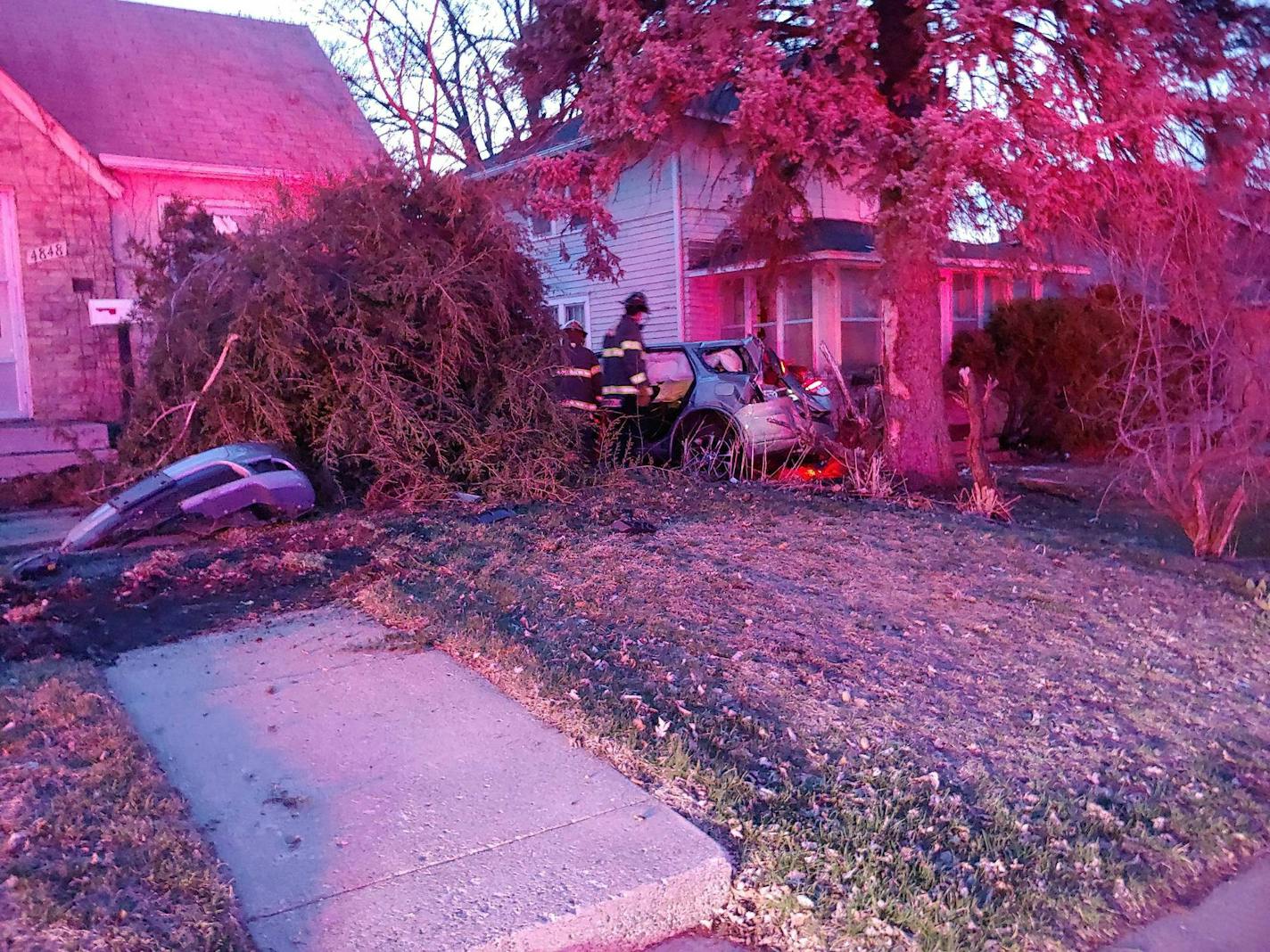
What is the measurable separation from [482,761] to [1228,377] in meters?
6.39

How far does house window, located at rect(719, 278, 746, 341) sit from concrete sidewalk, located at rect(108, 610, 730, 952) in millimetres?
14730

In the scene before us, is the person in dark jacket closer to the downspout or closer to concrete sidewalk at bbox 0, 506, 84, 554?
concrete sidewalk at bbox 0, 506, 84, 554

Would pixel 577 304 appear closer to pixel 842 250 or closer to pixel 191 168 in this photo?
pixel 842 250

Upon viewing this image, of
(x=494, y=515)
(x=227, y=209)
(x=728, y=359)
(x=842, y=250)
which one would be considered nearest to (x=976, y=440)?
(x=728, y=359)

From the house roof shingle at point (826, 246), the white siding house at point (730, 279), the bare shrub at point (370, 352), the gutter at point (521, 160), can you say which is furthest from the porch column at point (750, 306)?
the bare shrub at point (370, 352)

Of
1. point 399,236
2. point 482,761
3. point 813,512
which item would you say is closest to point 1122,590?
point 813,512

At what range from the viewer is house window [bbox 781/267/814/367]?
18.2 metres

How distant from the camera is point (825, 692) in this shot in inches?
202

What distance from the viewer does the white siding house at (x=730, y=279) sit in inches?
700

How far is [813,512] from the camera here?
9.10 m

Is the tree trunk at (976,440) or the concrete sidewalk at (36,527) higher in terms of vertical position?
the tree trunk at (976,440)

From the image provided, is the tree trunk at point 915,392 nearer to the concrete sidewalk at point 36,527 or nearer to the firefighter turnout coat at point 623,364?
the firefighter turnout coat at point 623,364

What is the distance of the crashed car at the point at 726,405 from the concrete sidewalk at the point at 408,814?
6.53m

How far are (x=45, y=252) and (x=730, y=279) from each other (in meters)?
10.8
